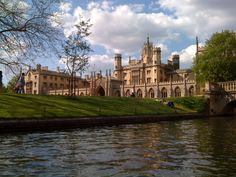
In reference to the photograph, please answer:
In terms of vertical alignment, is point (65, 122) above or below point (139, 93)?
below

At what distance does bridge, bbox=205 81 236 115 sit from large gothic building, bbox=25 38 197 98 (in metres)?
33.9

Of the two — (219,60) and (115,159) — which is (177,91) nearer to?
(219,60)

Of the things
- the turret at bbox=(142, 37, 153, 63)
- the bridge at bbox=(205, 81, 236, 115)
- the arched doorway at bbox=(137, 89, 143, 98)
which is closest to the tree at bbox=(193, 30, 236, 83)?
the bridge at bbox=(205, 81, 236, 115)

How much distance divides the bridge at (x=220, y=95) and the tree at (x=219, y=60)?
4.07 m

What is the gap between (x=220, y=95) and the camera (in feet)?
→ 190

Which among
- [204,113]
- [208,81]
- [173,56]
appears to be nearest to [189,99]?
[204,113]

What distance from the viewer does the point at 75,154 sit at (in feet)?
40.6

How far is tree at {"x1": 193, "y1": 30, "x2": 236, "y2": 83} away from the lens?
61.5 metres

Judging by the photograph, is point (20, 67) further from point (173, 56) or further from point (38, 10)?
point (173, 56)

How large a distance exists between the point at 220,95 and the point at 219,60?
719 cm

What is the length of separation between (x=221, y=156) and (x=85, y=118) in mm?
16197

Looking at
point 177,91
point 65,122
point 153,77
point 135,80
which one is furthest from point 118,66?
point 65,122

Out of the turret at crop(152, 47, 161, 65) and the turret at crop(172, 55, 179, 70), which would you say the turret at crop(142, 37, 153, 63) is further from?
the turret at crop(152, 47, 161, 65)

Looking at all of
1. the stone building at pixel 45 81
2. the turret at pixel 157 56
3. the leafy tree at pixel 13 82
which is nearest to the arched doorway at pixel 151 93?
the turret at pixel 157 56
